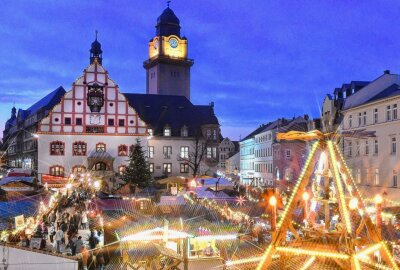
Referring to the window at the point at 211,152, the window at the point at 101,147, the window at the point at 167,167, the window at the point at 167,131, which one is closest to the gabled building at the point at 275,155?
the window at the point at 211,152

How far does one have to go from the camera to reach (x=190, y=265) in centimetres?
1254

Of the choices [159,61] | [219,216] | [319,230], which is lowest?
[219,216]

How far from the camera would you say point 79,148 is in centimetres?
4834

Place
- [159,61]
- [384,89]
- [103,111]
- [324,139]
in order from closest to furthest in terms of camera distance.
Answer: [324,139] < [384,89] < [103,111] < [159,61]

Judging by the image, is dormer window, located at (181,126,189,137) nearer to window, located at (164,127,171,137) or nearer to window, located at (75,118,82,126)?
window, located at (164,127,171,137)

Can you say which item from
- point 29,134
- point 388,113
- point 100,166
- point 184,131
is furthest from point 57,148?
point 388,113

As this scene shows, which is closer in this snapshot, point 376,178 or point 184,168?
point 376,178

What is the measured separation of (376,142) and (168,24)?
161 ft

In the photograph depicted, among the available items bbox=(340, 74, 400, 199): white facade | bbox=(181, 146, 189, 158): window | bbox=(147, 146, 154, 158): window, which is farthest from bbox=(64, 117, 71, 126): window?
bbox=(340, 74, 400, 199): white facade

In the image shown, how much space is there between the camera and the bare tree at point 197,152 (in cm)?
5558

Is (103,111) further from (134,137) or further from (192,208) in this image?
(192,208)

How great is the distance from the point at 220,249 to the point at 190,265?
1.45 metres

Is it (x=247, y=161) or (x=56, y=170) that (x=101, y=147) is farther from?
(x=247, y=161)

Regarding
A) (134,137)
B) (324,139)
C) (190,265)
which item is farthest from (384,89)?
(324,139)
